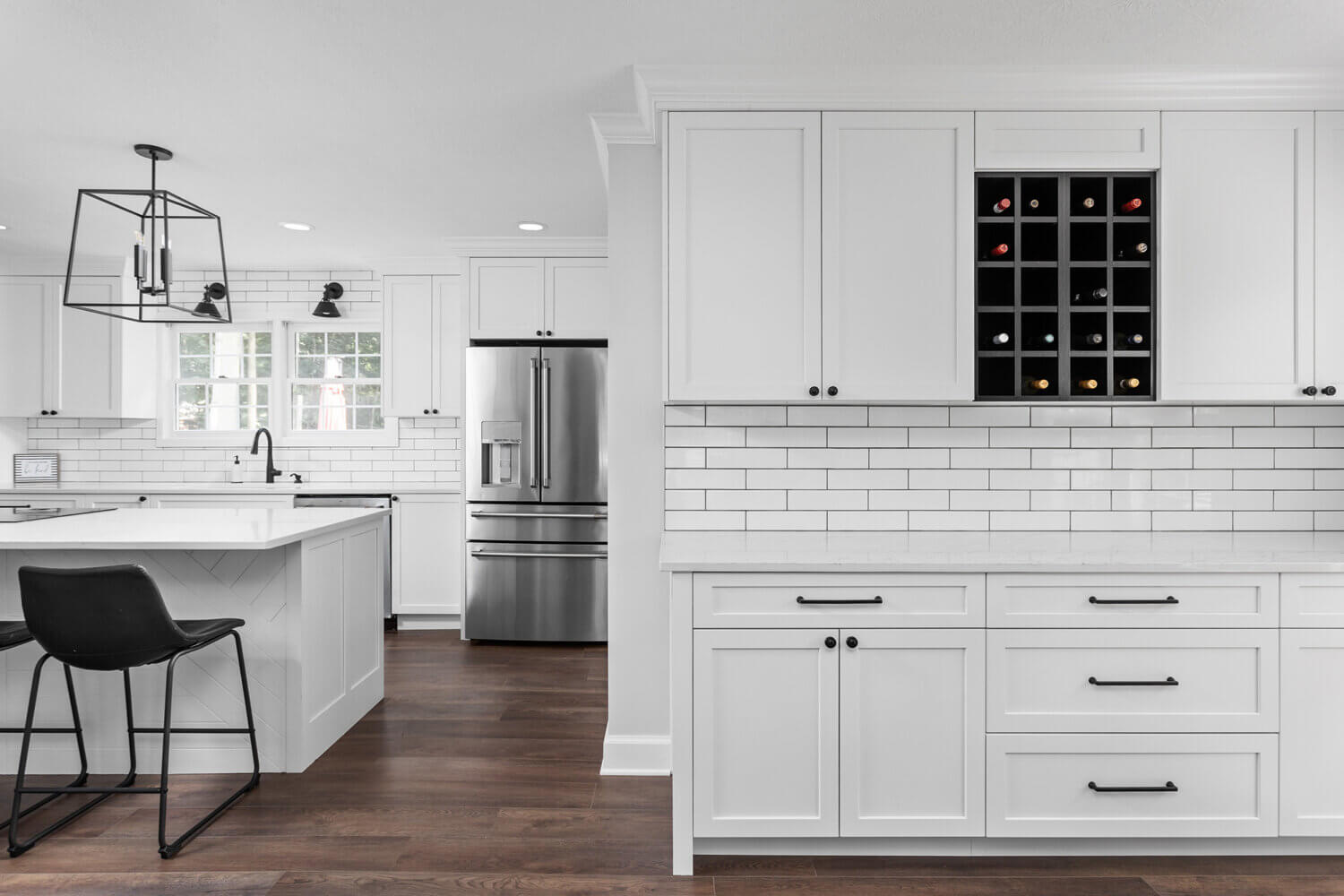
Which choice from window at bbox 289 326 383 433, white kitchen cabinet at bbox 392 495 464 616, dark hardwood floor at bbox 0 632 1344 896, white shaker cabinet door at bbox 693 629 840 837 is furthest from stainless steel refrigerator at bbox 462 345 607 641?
white shaker cabinet door at bbox 693 629 840 837

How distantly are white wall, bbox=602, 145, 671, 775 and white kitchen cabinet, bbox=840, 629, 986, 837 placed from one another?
2.84ft

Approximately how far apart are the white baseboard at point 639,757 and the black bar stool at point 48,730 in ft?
5.43

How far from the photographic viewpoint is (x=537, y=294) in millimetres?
4648

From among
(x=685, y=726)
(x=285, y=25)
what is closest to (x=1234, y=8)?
(x=685, y=726)

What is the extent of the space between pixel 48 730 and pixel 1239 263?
4.26 metres

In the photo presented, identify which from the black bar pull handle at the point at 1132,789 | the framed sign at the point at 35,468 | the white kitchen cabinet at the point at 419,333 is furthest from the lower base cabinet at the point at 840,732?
the framed sign at the point at 35,468

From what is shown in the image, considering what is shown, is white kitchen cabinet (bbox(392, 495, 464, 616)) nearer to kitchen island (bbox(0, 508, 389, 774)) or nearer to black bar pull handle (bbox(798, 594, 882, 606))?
kitchen island (bbox(0, 508, 389, 774))

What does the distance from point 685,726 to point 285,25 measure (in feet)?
7.52

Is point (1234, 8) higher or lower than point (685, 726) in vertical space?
higher

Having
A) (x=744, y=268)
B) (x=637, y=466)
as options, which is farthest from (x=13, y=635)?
(x=744, y=268)

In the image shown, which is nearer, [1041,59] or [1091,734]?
[1091,734]

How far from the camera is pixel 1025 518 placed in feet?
9.00

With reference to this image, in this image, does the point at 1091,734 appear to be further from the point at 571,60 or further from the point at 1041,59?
the point at 571,60

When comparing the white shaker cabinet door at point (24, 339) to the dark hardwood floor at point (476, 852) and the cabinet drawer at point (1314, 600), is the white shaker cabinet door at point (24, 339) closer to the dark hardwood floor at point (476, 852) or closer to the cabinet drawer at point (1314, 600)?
the dark hardwood floor at point (476, 852)
